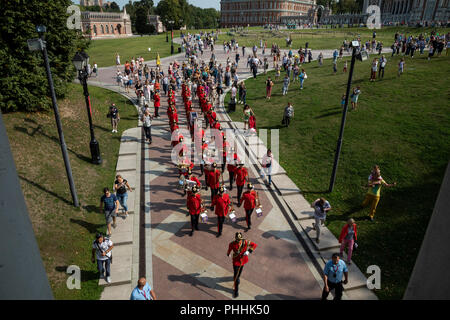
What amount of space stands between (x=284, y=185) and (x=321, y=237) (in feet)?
11.4

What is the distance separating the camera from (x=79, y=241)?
31.0 ft

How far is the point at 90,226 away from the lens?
402 inches

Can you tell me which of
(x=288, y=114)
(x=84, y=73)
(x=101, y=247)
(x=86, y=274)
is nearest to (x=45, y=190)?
(x=86, y=274)

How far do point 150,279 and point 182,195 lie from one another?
4412mm

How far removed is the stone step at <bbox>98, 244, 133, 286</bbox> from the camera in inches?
316

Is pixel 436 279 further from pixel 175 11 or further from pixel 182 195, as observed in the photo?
pixel 175 11

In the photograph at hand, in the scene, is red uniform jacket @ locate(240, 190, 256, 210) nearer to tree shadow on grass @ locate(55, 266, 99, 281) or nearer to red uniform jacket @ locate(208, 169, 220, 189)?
red uniform jacket @ locate(208, 169, 220, 189)

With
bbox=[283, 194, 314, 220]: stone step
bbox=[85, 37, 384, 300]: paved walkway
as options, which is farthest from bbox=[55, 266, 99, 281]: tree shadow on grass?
bbox=[283, 194, 314, 220]: stone step

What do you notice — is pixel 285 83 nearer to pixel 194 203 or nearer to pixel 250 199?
pixel 250 199

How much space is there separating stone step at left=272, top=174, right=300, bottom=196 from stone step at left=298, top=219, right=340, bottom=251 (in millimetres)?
1973

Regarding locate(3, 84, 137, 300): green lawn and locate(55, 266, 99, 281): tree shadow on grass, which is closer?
locate(55, 266, 99, 281): tree shadow on grass
